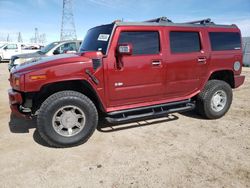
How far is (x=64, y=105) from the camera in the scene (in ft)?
12.3

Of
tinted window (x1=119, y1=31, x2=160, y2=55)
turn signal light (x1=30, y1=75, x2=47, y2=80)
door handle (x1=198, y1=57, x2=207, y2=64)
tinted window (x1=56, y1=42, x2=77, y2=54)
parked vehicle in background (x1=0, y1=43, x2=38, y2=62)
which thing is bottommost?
turn signal light (x1=30, y1=75, x2=47, y2=80)

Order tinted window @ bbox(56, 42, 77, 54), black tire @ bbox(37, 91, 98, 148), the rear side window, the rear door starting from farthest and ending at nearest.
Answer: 1. tinted window @ bbox(56, 42, 77, 54)
2. the rear side window
3. the rear door
4. black tire @ bbox(37, 91, 98, 148)

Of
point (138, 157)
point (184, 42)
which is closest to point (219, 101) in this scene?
point (184, 42)

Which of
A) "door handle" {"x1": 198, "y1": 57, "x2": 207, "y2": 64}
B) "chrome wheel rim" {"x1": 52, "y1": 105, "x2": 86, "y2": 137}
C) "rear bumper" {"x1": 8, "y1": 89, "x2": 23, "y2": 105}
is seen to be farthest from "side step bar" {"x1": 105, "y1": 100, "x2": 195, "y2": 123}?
"rear bumper" {"x1": 8, "y1": 89, "x2": 23, "y2": 105}

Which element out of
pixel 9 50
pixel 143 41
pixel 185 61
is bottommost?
pixel 185 61

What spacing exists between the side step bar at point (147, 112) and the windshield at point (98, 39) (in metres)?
1.16

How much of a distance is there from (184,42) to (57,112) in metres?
2.77

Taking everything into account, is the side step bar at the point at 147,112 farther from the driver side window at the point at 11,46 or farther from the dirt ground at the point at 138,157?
the driver side window at the point at 11,46

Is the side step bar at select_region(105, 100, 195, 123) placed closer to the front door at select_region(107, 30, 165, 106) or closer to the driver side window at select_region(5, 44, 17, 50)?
the front door at select_region(107, 30, 165, 106)

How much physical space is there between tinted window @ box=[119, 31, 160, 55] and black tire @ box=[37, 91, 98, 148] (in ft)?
4.08

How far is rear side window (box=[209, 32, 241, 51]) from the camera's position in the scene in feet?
16.5

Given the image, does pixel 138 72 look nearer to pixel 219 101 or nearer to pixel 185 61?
pixel 185 61

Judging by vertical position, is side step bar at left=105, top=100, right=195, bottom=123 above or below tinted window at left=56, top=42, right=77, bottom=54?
below

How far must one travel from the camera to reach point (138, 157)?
3527 millimetres
